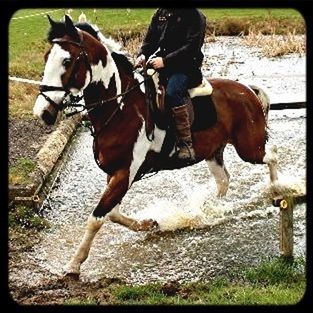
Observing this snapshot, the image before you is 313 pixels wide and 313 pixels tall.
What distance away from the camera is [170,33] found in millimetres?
5105

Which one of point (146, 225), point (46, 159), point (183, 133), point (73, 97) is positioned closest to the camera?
point (73, 97)

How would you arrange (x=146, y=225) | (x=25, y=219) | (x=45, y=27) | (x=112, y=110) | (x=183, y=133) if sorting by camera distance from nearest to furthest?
(x=112, y=110) < (x=183, y=133) < (x=146, y=225) < (x=25, y=219) < (x=45, y=27)

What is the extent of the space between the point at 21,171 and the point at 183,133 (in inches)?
89.9


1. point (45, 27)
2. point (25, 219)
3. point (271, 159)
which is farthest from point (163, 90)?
point (45, 27)

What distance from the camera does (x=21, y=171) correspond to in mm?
6746

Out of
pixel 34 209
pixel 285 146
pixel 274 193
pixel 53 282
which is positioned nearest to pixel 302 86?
pixel 285 146

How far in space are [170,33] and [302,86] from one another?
7.63 metres

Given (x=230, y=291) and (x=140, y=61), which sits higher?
(x=140, y=61)

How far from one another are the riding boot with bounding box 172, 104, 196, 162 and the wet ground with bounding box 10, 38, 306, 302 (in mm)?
708

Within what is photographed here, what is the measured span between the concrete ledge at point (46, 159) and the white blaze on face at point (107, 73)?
180 cm

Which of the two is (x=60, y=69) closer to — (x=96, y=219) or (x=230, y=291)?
(x=96, y=219)

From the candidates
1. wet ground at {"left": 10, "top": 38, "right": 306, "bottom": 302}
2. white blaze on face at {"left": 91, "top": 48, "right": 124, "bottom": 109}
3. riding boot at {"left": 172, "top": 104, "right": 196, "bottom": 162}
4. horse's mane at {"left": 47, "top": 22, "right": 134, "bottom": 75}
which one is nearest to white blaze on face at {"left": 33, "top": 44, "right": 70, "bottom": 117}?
white blaze on face at {"left": 91, "top": 48, "right": 124, "bottom": 109}

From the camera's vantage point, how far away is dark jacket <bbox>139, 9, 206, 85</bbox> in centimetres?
502
